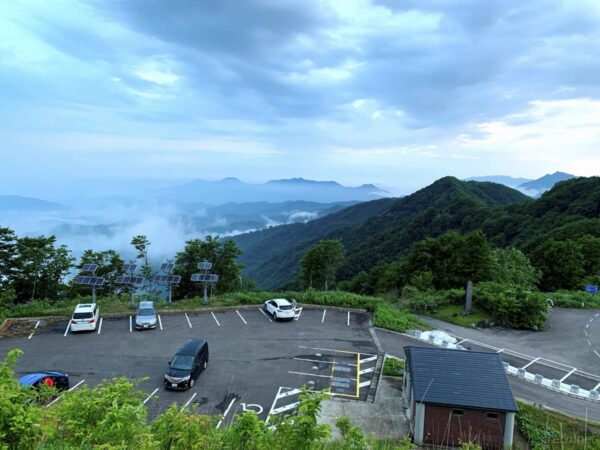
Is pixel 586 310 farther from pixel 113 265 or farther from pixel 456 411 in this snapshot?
pixel 113 265

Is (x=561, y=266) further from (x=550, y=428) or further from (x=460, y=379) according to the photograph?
(x=460, y=379)

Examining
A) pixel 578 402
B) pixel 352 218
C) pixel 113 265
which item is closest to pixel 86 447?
pixel 578 402

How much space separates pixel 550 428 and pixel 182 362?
1348 centimetres

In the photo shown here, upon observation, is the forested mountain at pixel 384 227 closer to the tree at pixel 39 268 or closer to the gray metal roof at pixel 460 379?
the tree at pixel 39 268

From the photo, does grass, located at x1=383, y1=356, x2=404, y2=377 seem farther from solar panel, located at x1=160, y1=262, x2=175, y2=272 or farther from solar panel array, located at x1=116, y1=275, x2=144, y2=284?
solar panel array, located at x1=116, y1=275, x2=144, y2=284

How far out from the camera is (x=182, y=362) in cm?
1527

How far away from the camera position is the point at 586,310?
28562 millimetres

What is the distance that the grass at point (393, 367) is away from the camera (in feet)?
55.9

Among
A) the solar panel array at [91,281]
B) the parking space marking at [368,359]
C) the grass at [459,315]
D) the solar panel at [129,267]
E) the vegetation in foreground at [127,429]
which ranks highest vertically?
the vegetation in foreground at [127,429]

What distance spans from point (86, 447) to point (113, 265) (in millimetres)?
37503

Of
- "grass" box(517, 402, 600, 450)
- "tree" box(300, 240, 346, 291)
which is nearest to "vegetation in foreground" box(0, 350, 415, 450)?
"grass" box(517, 402, 600, 450)

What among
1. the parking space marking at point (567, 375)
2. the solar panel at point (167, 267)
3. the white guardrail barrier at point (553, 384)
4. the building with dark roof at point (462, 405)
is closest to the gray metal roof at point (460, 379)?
the building with dark roof at point (462, 405)

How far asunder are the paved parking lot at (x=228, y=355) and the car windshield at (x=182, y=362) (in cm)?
91

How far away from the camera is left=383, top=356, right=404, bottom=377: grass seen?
17027mm
